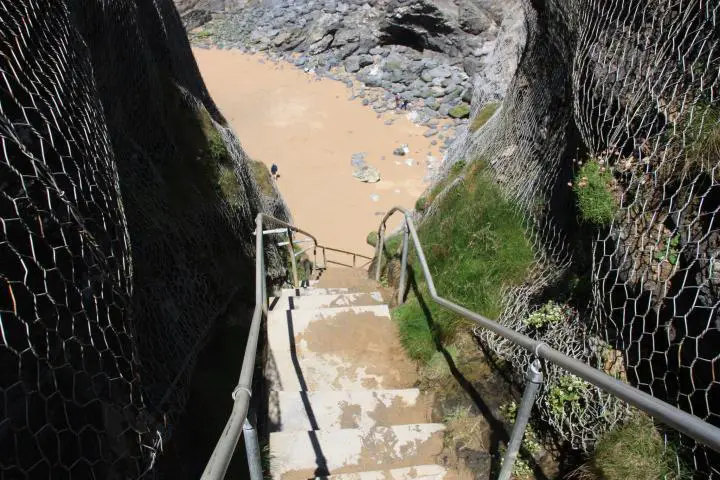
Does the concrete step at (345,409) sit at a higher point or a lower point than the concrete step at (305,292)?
higher

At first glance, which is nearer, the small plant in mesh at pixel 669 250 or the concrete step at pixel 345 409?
the small plant in mesh at pixel 669 250

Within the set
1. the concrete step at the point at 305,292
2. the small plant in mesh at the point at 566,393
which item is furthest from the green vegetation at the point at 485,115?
the small plant in mesh at the point at 566,393

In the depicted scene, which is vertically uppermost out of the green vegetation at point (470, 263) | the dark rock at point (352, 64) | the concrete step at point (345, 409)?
the dark rock at point (352, 64)

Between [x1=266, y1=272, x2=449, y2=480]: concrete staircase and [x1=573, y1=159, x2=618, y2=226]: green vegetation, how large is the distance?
1.74 metres

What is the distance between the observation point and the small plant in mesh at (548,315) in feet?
10.4

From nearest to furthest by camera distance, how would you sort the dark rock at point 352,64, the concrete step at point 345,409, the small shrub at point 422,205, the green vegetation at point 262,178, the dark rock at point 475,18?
1. the concrete step at point 345,409
2. the small shrub at point 422,205
3. the green vegetation at point 262,178
4. the dark rock at point 475,18
5. the dark rock at point 352,64

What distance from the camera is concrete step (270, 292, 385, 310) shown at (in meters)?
5.30

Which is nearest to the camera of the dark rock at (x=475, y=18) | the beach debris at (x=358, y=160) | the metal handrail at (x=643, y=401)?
the metal handrail at (x=643, y=401)

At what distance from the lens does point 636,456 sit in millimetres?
2213

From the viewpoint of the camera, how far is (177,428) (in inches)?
120

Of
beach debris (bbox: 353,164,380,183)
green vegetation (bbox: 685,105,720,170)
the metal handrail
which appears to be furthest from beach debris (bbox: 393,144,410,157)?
the metal handrail

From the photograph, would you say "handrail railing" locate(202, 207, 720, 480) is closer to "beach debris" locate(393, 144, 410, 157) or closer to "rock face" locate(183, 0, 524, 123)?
"beach debris" locate(393, 144, 410, 157)

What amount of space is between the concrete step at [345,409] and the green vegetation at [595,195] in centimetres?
180

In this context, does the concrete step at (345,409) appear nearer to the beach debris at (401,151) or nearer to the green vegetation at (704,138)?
the green vegetation at (704,138)
